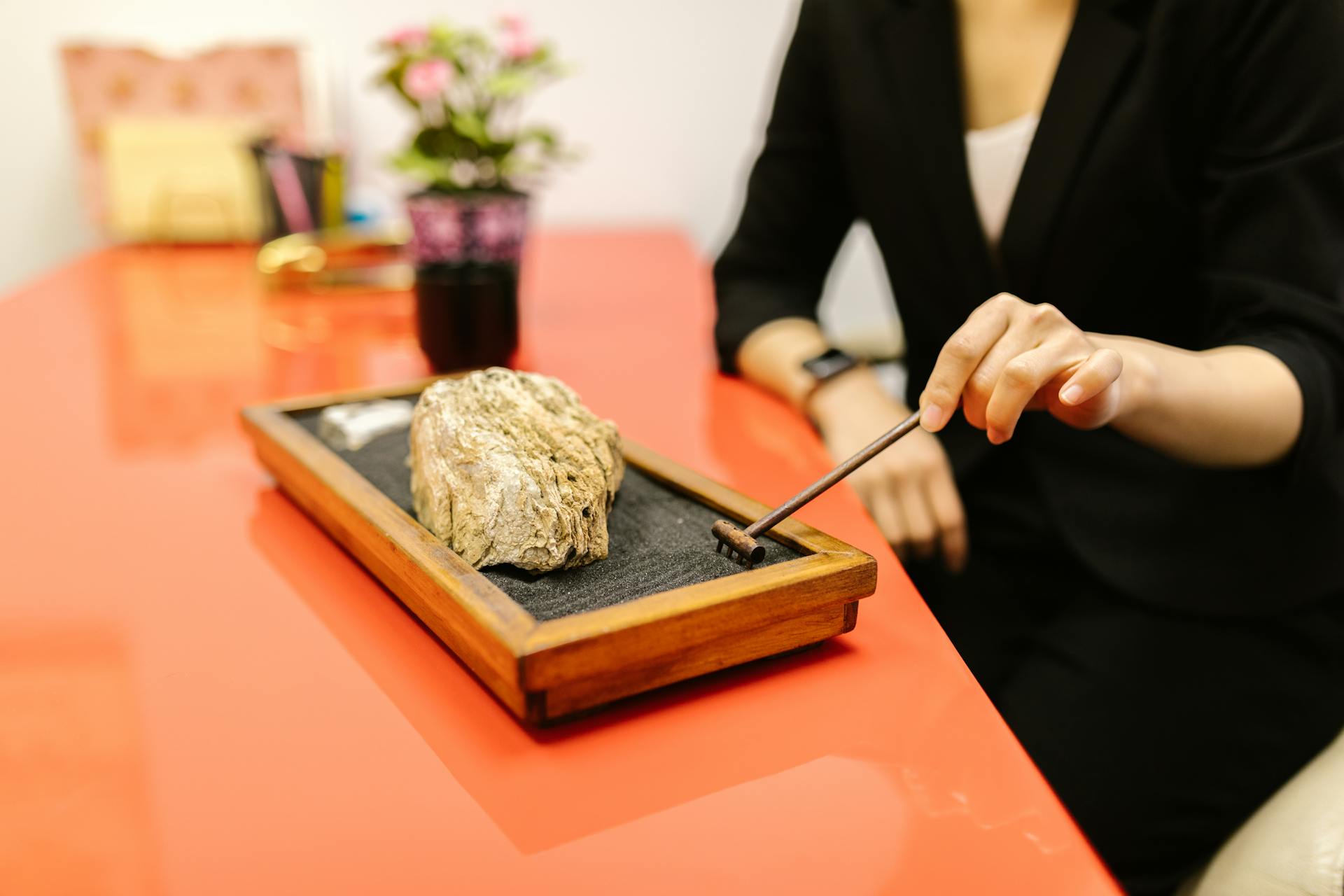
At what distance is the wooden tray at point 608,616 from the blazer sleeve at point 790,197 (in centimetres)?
53

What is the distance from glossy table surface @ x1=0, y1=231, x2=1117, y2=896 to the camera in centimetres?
41

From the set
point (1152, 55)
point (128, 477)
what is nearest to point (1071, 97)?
point (1152, 55)

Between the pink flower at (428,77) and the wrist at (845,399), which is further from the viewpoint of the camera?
the pink flower at (428,77)

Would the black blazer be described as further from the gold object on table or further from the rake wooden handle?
the gold object on table

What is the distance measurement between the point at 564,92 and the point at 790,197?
3.38 ft

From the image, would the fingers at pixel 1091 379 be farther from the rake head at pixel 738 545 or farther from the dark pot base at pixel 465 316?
the dark pot base at pixel 465 316

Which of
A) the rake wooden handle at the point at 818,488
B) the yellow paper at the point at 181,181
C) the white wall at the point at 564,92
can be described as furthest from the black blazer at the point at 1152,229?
the yellow paper at the point at 181,181

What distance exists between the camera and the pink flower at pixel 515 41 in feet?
4.58

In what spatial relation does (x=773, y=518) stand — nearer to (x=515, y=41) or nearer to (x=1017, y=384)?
(x=1017, y=384)

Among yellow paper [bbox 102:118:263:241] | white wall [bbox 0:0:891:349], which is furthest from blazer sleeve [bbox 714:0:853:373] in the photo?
yellow paper [bbox 102:118:263:241]

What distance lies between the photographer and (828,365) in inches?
38.3

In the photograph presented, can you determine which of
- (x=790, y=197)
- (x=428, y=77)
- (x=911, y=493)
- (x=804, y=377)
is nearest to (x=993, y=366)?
(x=911, y=493)

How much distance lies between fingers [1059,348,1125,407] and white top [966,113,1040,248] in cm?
38

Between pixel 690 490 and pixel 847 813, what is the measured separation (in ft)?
0.89
